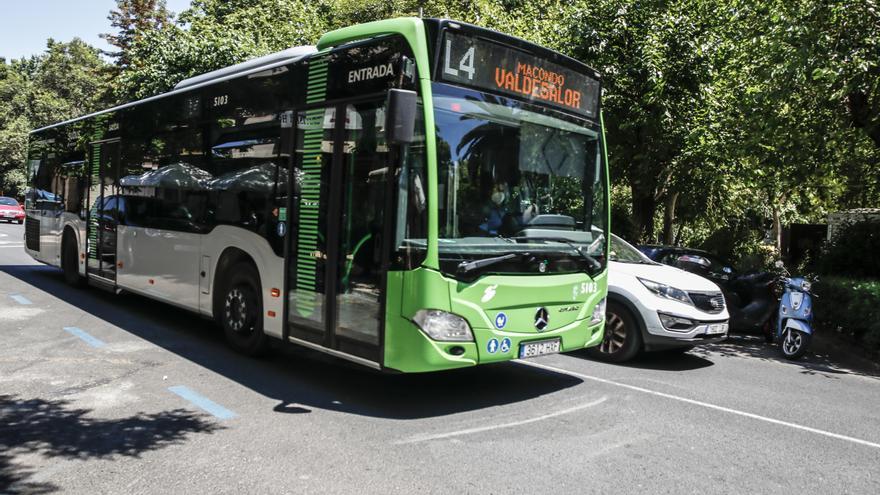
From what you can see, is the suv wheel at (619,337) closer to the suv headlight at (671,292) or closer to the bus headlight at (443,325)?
the suv headlight at (671,292)

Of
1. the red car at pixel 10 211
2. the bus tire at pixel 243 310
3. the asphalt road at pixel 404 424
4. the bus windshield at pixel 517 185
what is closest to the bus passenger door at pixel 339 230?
Answer: the bus windshield at pixel 517 185

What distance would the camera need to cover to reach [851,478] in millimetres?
4570

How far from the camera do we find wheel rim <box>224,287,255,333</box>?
7.32 meters

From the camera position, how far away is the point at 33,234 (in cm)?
1394

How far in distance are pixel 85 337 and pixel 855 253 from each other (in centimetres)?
1323

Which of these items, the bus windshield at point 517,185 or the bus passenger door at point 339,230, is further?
the bus passenger door at point 339,230

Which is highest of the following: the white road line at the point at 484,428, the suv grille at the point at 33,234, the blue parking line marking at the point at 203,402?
the suv grille at the point at 33,234

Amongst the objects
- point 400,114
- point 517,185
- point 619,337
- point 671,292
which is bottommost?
point 619,337

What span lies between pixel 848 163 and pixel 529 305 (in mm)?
12094

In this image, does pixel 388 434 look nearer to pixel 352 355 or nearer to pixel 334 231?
pixel 352 355

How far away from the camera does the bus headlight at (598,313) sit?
652cm

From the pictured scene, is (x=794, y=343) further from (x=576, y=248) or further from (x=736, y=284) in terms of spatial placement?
(x=576, y=248)

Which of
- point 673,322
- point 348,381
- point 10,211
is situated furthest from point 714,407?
point 10,211

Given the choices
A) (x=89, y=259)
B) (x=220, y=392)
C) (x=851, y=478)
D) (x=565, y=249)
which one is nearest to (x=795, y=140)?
(x=565, y=249)
